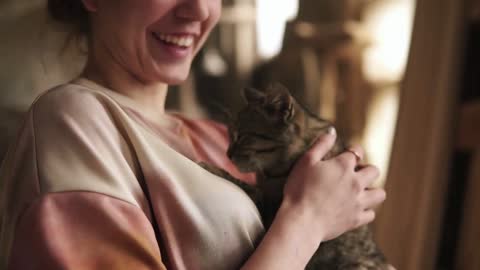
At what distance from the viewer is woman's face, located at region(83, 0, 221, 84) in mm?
827

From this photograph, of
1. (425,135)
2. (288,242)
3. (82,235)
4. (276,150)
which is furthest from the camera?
(425,135)

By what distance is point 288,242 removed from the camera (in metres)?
0.77

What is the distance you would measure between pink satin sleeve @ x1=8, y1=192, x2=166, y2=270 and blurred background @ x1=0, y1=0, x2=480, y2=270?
409 mm

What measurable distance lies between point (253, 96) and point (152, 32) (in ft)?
0.83

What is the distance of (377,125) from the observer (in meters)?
2.61

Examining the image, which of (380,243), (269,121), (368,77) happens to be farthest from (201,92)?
(269,121)

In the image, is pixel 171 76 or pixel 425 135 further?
pixel 425 135

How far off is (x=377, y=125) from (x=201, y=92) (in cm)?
107

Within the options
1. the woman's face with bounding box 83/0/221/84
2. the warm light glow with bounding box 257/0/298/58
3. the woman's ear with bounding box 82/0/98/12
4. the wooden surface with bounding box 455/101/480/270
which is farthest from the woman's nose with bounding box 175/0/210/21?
the warm light glow with bounding box 257/0/298/58

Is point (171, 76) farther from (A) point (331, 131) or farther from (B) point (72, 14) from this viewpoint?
(A) point (331, 131)

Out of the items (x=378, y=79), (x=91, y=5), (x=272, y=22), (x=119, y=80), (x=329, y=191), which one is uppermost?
(x=91, y=5)

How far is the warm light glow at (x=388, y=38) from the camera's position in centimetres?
247

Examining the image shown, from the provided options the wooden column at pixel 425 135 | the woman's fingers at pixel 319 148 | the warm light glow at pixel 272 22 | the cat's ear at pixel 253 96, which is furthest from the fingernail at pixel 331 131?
the warm light glow at pixel 272 22

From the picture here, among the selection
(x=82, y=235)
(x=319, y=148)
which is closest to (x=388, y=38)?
(x=319, y=148)
